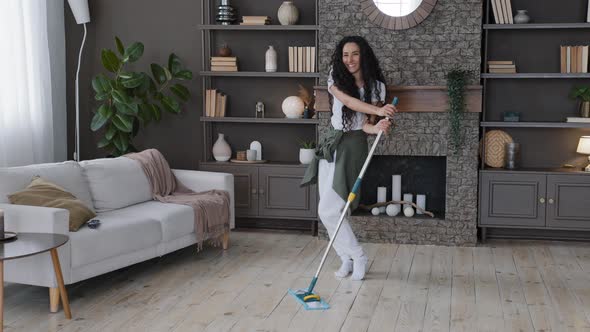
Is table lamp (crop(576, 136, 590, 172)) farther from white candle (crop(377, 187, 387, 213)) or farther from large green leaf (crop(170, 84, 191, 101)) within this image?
large green leaf (crop(170, 84, 191, 101))

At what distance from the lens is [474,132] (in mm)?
6012

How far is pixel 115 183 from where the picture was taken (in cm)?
534

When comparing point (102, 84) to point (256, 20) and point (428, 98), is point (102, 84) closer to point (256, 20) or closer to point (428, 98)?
point (256, 20)

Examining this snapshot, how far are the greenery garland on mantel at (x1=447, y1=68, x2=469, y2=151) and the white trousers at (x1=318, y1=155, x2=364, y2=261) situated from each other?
4.77 ft

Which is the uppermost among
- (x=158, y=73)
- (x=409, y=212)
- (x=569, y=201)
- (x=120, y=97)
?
(x=158, y=73)

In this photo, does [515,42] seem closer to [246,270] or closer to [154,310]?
[246,270]

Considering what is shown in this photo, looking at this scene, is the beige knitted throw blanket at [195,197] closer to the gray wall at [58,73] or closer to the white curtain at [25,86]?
the white curtain at [25,86]

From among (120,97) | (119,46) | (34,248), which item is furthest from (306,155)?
(34,248)

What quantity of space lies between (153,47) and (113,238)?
2.84 metres

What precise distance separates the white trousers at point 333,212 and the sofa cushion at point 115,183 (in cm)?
140

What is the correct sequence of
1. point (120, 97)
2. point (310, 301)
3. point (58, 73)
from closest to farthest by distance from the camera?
point (310, 301)
point (120, 97)
point (58, 73)

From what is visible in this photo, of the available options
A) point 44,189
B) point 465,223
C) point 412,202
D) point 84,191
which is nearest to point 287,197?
point 412,202

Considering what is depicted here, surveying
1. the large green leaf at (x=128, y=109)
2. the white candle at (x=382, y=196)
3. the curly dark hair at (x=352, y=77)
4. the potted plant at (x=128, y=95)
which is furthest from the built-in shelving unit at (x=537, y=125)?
the large green leaf at (x=128, y=109)

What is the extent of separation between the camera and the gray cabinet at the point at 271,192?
6.40 m
